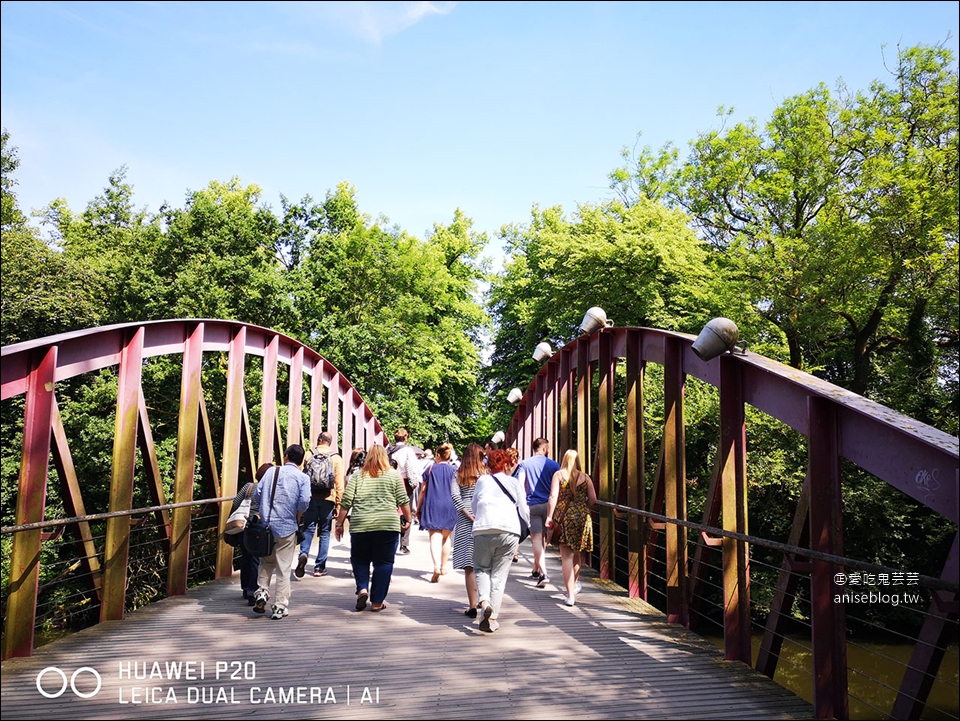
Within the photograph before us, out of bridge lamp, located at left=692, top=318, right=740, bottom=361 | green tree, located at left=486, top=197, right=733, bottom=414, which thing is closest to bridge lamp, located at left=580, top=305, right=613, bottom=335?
bridge lamp, located at left=692, top=318, right=740, bottom=361

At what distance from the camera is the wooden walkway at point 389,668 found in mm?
4434

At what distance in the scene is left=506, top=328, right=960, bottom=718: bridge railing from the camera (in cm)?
399

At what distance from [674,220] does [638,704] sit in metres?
22.0

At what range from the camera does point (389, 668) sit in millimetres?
5238

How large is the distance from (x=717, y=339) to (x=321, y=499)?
16.2ft

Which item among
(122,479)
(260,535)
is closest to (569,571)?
(260,535)

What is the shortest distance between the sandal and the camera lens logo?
2.49 m

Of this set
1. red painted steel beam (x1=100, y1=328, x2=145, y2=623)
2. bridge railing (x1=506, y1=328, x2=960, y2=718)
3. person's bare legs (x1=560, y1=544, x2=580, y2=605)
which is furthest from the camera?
person's bare legs (x1=560, y1=544, x2=580, y2=605)

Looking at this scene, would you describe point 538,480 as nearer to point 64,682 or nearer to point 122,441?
point 122,441

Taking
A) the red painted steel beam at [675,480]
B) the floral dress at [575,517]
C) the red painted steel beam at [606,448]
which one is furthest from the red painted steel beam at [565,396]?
the red painted steel beam at [675,480]

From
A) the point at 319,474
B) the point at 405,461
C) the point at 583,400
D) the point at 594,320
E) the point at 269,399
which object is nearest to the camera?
the point at 319,474

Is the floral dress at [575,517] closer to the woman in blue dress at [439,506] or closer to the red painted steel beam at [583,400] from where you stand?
the woman in blue dress at [439,506]

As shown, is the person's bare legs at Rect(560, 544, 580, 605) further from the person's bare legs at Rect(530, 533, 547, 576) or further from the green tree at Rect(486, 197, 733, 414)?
the green tree at Rect(486, 197, 733, 414)

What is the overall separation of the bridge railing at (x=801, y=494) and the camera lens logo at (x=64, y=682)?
3.92m
